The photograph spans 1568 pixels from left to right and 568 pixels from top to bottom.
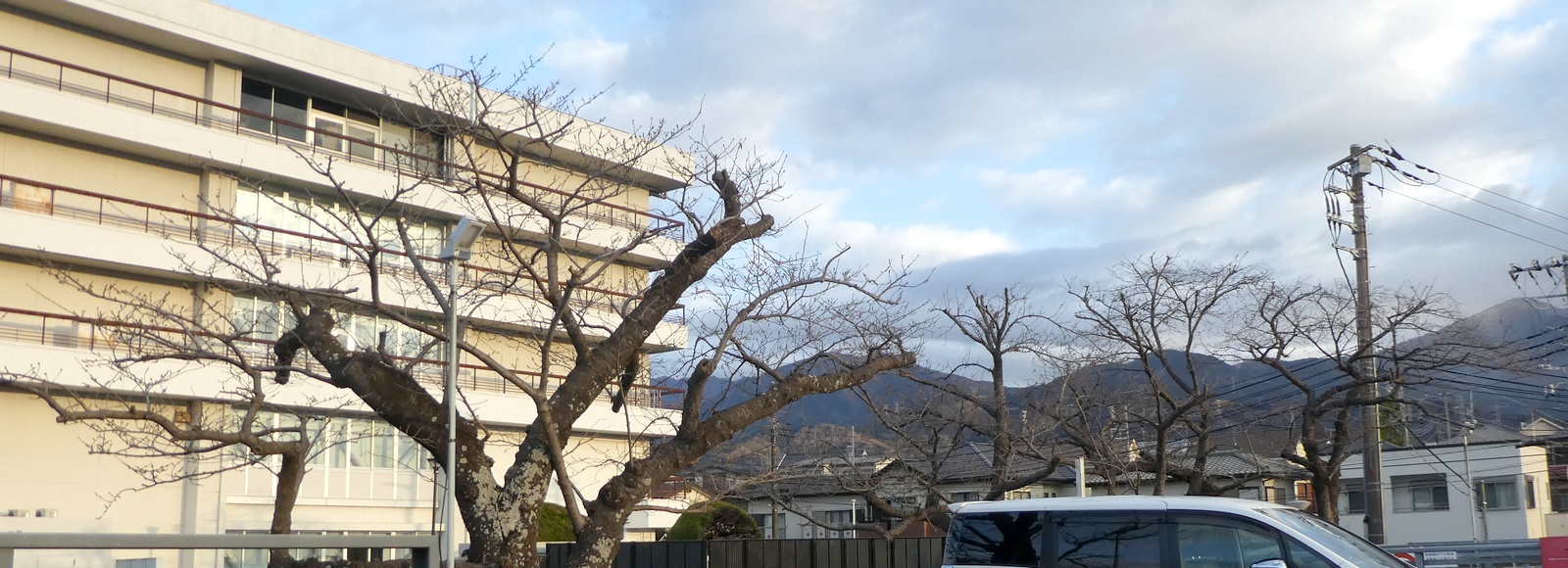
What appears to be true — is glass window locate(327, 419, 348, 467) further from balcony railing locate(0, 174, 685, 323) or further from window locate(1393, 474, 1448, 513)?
window locate(1393, 474, 1448, 513)

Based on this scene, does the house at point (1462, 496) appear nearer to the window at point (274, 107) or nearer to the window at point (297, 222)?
the window at point (297, 222)

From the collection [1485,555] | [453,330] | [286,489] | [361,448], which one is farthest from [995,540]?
[361,448]

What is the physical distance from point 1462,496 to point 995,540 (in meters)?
44.4

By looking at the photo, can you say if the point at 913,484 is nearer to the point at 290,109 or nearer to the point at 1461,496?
the point at 290,109

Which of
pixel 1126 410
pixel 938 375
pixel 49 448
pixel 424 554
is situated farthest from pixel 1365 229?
pixel 49 448

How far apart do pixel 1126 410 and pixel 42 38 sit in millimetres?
23904

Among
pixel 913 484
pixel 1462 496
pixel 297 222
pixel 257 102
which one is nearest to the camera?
pixel 913 484

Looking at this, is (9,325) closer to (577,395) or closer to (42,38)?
(42,38)

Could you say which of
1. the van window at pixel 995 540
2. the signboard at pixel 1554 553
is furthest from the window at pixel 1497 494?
the van window at pixel 995 540

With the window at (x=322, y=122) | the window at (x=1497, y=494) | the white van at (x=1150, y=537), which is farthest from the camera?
the window at (x=1497, y=494)

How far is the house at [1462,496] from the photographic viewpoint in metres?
49.7

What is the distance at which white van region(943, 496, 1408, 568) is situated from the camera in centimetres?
1075

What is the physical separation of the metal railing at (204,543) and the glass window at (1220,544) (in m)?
6.68

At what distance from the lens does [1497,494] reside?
169 ft
